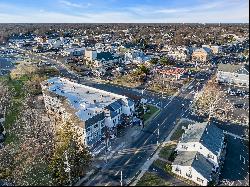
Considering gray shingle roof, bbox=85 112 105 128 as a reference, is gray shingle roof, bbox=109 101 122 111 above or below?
above

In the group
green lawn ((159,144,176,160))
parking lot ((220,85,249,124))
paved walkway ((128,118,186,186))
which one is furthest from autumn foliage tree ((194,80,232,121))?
green lawn ((159,144,176,160))

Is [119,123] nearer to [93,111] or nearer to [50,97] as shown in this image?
[93,111]

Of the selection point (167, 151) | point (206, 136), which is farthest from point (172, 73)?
point (206, 136)

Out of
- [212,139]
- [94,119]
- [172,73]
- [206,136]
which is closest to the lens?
[206,136]

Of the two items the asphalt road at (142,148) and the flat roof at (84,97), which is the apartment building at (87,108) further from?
the asphalt road at (142,148)

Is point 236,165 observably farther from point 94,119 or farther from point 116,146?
point 94,119

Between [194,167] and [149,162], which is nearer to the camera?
[194,167]

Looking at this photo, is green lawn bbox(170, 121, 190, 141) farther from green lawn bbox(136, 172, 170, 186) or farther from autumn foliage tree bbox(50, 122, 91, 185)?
autumn foliage tree bbox(50, 122, 91, 185)
